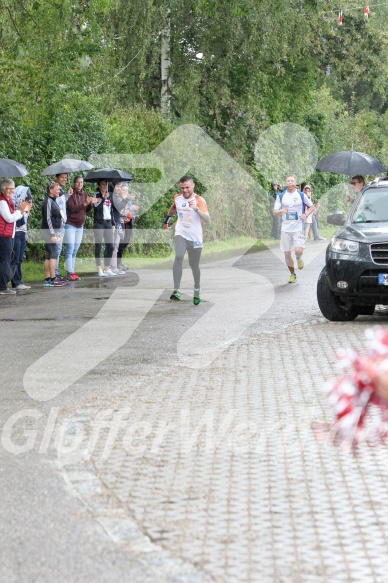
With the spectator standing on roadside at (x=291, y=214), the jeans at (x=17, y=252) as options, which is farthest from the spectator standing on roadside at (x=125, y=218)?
the spectator standing on roadside at (x=291, y=214)

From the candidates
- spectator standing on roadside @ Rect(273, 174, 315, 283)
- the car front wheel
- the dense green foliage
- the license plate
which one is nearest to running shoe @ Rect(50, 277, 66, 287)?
the dense green foliage

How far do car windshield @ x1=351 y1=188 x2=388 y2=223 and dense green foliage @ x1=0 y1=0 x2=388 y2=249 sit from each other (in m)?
6.51

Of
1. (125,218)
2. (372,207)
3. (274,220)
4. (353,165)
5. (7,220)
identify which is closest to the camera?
(372,207)

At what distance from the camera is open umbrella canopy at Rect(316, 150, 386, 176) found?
76.7 ft

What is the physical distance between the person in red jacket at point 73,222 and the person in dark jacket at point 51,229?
2.69ft

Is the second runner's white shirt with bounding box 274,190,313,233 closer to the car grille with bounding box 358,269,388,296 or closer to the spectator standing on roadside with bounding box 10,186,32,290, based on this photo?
the spectator standing on roadside with bounding box 10,186,32,290

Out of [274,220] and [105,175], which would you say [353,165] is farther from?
[274,220]

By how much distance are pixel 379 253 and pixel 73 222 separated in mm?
9299

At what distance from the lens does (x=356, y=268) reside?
1437 centimetres

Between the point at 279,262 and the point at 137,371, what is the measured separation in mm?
17266

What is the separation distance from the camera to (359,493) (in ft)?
20.6

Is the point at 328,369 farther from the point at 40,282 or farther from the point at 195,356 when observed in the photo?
the point at 40,282

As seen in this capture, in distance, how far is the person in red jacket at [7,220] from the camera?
64.1ft

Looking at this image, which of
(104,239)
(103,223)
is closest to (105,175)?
(103,223)
